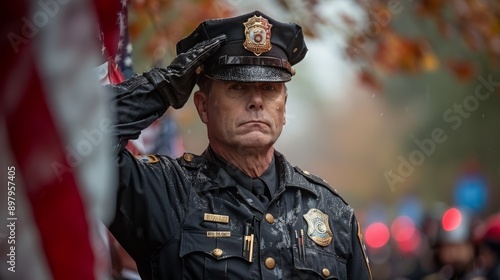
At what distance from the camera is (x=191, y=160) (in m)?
5.35

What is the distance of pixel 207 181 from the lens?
520 cm

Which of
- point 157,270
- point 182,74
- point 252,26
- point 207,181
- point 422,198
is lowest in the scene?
point 157,270

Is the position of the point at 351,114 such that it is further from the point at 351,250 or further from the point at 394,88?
the point at 351,250

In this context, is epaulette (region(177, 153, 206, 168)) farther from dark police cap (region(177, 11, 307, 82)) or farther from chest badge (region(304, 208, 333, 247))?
chest badge (region(304, 208, 333, 247))

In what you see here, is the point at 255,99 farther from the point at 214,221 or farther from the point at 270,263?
the point at 270,263

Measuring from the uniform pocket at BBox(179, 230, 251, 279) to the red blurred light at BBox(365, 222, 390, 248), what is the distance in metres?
16.3

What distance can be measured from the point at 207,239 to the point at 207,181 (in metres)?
0.35

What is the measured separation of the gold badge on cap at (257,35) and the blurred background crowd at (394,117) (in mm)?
604

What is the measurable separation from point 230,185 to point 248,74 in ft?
1.78

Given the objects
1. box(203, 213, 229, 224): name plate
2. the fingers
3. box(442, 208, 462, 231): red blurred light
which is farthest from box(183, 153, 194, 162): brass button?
box(442, 208, 462, 231): red blurred light

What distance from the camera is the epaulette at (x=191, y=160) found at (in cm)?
530

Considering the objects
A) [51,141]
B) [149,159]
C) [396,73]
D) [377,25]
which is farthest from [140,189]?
[396,73]

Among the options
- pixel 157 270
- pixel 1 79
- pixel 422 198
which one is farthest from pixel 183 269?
pixel 422 198

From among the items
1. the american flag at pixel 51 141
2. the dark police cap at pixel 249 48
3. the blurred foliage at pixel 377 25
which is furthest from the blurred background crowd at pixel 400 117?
the american flag at pixel 51 141
